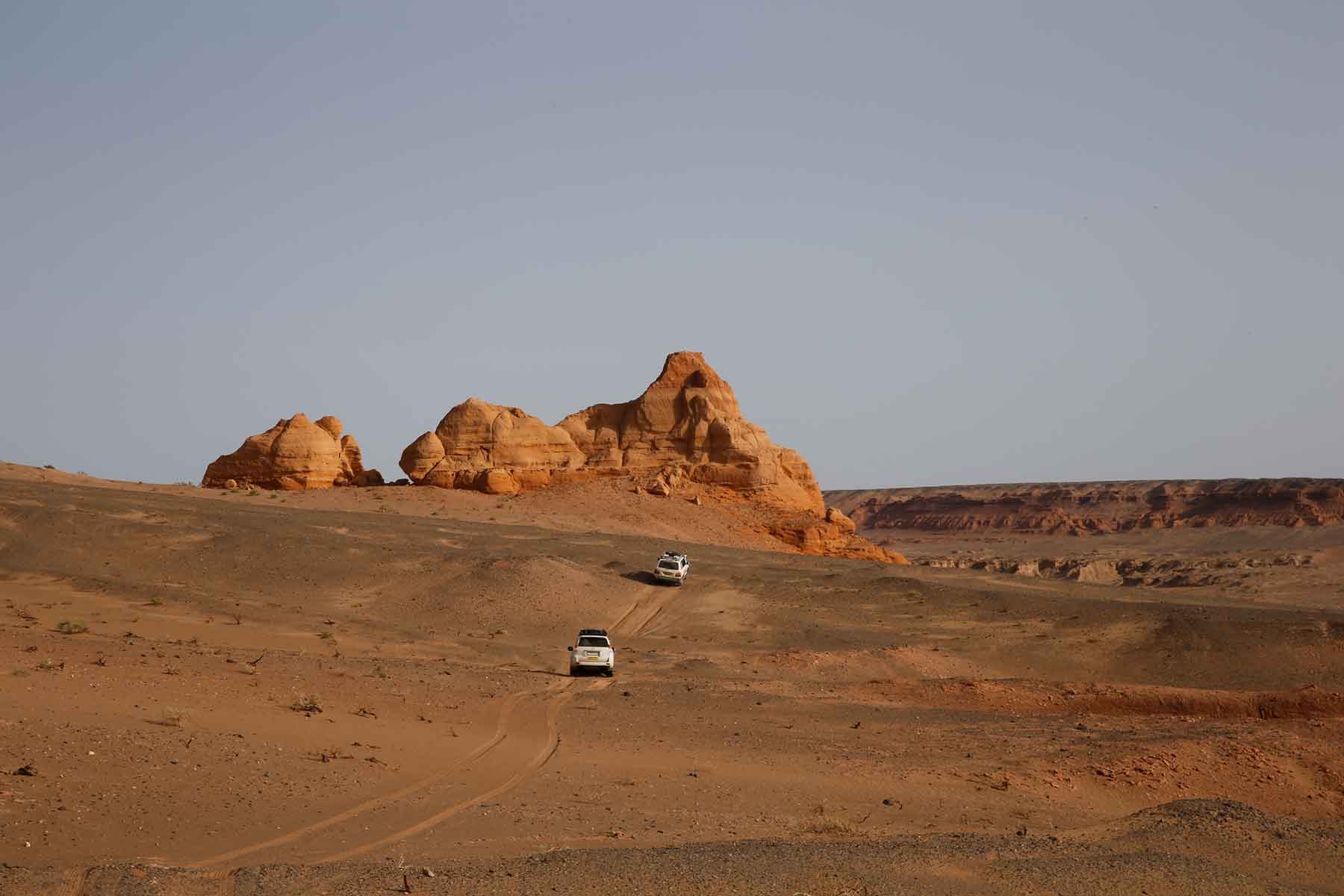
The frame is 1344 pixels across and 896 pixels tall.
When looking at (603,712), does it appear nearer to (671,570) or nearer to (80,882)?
(80,882)

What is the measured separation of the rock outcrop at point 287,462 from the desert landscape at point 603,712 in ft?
5.63

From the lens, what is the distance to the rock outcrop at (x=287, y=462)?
6378cm

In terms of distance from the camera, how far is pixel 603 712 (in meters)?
23.6

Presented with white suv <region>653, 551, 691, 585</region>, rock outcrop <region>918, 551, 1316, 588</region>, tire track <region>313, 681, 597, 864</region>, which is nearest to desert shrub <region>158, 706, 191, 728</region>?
tire track <region>313, 681, 597, 864</region>

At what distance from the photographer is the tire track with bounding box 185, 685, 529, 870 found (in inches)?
490

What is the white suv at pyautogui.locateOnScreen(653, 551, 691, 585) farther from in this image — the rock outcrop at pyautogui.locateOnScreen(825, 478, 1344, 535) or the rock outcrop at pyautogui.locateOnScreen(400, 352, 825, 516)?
the rock outcrop at pyautogui.locateOnScreen(825, 478, 1344, 535)

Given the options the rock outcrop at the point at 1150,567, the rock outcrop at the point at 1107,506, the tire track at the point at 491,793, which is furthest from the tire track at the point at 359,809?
the rock outcrop at the point at 1107,506

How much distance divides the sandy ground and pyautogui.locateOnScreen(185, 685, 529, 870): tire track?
7 centimetres

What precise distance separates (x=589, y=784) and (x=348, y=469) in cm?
5298

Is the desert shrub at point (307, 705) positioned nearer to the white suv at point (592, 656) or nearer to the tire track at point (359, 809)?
the tire track at point (359, 809)

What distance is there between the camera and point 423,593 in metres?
39.6

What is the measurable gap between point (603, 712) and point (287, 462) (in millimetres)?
44782

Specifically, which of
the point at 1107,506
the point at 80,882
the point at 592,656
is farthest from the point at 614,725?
the point at 1107,506

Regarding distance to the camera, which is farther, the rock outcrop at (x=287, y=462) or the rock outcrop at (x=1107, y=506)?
the rock outcrop at (x=1107, y=506)
